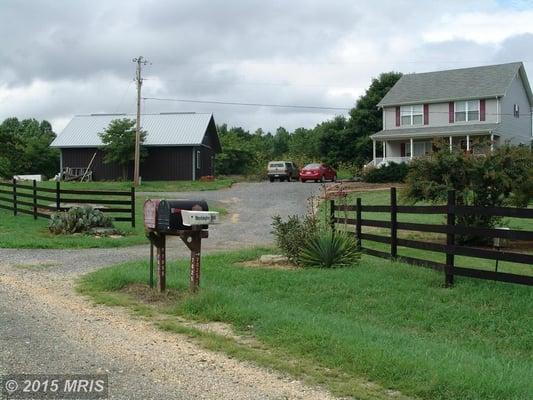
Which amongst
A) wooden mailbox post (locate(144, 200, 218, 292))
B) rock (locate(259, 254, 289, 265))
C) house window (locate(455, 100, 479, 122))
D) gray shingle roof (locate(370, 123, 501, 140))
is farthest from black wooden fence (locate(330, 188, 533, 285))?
house window (locate(455, 100, 479, 122))

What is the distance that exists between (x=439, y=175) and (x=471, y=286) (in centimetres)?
776

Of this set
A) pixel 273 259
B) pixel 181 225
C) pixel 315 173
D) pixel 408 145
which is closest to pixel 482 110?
pixel 408 145

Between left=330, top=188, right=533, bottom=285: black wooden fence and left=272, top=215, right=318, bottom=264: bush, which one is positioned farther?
left=272, top=215, right=318, bottom=264: bush

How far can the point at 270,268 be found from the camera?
11469mm

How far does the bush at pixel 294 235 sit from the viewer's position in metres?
11.8

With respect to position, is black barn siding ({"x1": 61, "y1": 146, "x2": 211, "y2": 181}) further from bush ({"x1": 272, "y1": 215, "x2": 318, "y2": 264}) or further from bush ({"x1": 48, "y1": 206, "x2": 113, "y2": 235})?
bush ({"x1": 272, "y1": 215, "x2": 318, "y2": 264})

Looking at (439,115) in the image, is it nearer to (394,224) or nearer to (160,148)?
(160,148)

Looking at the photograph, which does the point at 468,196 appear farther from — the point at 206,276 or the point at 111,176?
the point at 111,176

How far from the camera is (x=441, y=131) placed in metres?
39.2

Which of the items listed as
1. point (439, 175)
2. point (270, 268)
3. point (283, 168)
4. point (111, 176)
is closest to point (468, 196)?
point (439, 175)

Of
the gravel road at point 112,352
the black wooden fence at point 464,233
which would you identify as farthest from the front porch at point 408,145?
the gravel road at point 112,352

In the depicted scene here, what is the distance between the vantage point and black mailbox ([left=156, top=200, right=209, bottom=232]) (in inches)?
333

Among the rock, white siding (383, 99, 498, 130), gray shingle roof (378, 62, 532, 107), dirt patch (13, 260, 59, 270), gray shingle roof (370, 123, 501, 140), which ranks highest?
gray shingle roof (378, 62, 532, 107)

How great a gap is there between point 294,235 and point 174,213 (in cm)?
391
